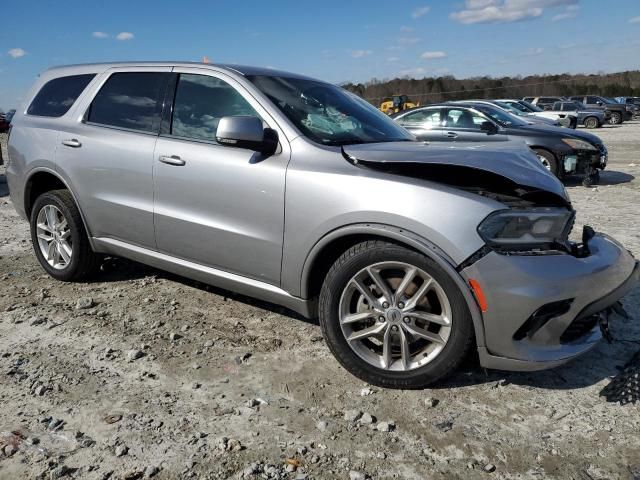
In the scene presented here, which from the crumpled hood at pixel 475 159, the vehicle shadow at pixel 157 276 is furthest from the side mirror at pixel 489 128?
the vehicle shadow at pixel 157 276

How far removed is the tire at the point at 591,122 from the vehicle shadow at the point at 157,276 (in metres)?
30.2

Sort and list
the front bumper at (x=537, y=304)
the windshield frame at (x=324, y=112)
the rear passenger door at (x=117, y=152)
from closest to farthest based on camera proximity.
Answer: the front bumper at (x=537, y=304) < the windshield frame at (x=324, y=112) < the rear passenger door at (x=117, y=152)

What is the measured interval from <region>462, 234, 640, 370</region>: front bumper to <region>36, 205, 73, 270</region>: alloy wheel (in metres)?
3.48

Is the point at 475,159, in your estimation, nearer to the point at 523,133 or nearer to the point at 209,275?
the point at 209,275

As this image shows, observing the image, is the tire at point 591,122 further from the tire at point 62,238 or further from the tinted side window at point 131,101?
the tire at point 62,238

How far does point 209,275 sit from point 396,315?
53.8 inches

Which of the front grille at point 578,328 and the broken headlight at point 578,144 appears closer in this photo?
the front grille at point 578,328

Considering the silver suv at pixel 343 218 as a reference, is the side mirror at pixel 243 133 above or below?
above

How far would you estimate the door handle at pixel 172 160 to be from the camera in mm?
3613

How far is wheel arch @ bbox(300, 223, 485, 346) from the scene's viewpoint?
2.69m

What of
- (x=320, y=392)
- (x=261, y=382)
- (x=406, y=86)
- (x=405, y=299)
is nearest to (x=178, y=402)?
(x=261, y=382)

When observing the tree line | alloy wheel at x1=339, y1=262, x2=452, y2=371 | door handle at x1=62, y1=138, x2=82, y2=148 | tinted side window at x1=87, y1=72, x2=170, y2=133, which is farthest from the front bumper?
the tree line

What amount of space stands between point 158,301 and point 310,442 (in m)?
2.19

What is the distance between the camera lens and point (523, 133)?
10.0 metres
